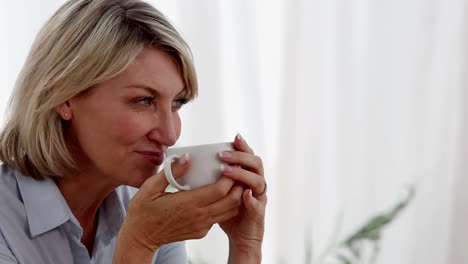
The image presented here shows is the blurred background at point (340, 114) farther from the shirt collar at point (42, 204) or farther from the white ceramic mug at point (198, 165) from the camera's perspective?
the white ceramic mug at point (198, 165)

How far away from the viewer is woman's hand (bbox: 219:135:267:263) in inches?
40.5

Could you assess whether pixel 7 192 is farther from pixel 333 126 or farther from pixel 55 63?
pixel 333 126

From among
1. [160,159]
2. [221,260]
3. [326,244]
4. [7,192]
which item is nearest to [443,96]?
[326,244]

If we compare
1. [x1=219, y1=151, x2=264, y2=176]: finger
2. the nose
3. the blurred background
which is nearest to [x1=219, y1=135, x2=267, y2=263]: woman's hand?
[x1=219, y1=151, x2=264, y2=176]: finger

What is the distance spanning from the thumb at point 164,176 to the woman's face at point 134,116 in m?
0.08

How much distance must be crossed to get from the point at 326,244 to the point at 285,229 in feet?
0.44

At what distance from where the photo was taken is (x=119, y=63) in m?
1.06

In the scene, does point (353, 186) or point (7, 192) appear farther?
point (353, 186)

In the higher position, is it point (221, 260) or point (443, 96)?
point (443, 96)

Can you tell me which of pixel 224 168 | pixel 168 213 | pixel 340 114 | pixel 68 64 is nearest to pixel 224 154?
→ pixel 224 168

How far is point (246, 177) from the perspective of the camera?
3.43ft

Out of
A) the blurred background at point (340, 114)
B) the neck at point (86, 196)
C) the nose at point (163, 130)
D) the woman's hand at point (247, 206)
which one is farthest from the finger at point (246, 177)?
the blurred background at point (340, 114)

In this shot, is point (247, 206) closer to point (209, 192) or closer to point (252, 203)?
point (252, 203)

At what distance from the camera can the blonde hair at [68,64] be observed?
1074 millimetres
